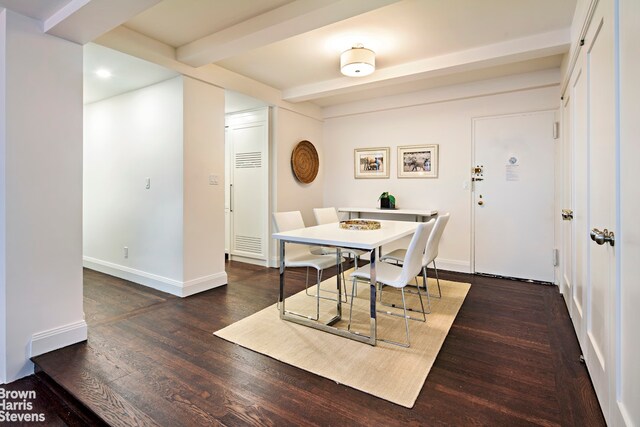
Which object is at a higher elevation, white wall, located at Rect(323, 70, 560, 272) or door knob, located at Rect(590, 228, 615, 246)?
white wall, located at Rect(323, 70, 560, 272)

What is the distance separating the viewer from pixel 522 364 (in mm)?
2000

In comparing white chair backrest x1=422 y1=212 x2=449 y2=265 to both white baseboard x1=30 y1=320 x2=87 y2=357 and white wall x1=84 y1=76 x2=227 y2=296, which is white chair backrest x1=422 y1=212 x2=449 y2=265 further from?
white baseboard x1=30 y1=320 x2=87 y2=357

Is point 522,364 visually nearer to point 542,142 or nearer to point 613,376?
point 613,376

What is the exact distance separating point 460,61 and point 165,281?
12.3ft

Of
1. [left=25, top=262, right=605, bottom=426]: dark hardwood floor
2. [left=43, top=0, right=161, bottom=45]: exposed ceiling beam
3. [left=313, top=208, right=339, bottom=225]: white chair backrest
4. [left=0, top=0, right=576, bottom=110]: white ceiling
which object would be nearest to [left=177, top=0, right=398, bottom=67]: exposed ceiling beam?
[left=0, top=0, right=576, bottom=110]: white ceiling

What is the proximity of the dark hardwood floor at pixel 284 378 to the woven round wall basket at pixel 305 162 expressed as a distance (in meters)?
2.43

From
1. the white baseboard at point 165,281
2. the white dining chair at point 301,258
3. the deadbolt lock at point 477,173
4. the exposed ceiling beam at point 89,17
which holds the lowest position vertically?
the white baseboard at point 165,281

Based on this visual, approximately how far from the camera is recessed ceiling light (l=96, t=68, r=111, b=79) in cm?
313

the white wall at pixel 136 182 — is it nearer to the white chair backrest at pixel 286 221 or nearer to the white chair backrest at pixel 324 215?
the white chair backrest at pixel 286 221

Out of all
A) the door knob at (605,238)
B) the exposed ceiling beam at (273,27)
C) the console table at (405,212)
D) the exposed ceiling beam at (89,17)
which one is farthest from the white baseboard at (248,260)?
the door knob at (605,238)

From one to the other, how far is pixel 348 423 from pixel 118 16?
261 cm

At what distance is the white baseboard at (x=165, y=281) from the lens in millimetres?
3305

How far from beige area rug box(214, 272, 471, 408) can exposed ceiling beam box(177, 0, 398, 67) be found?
2272mm

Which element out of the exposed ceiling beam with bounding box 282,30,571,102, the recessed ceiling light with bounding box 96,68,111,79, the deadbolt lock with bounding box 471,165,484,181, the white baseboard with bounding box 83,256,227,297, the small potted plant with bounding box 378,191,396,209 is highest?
the exposed ceiling beam with bounding box 282,30,571,102
